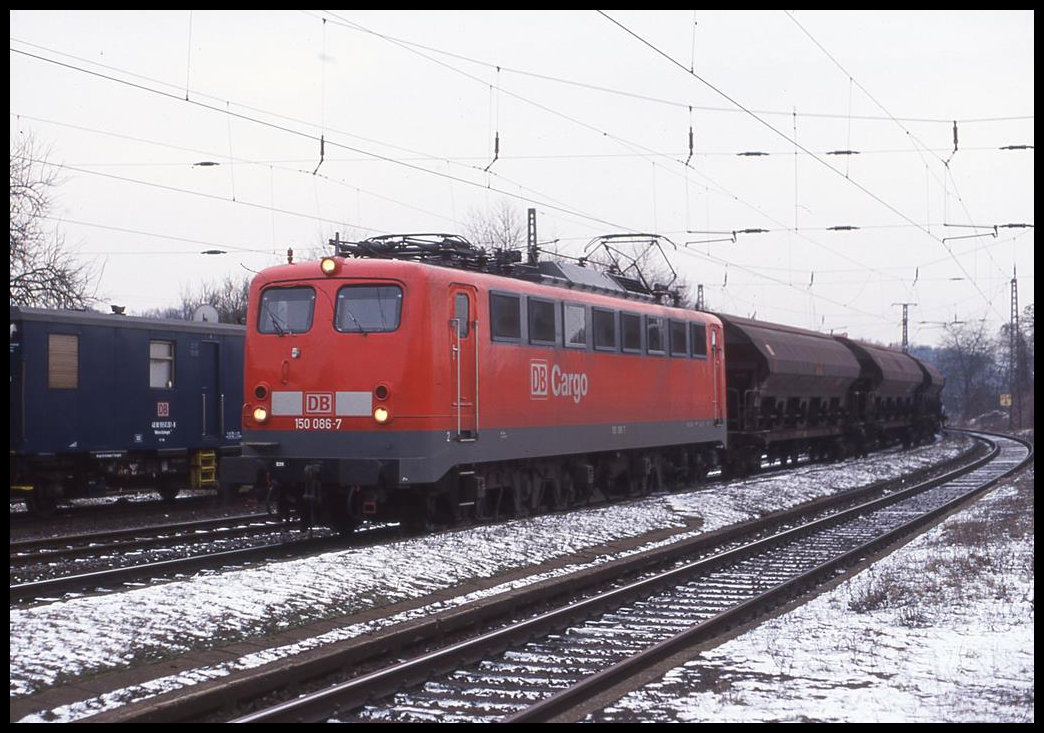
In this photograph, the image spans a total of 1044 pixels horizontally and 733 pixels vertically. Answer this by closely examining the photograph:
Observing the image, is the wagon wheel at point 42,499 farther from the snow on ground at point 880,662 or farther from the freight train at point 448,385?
the snow on ground at point 880,662

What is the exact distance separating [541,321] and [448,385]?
2.84 meters

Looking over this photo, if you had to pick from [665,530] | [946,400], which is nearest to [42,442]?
[665,530]

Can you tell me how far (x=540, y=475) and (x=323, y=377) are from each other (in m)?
4.43

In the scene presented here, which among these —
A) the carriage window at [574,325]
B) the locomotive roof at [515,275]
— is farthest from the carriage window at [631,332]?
the carriage window at [574,325]

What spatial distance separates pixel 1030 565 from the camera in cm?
1335

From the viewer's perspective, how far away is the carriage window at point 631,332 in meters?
20.5

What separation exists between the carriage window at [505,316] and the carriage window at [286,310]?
244 centimetres

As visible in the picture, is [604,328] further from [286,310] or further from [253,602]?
[253,602]

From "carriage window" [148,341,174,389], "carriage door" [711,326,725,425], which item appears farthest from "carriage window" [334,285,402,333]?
"carriage door" [711,326,725,425]

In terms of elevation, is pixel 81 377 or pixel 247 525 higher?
pixel 81 377

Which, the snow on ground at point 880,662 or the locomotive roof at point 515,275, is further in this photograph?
the locomotive roof at point 515,275

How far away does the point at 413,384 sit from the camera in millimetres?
14906

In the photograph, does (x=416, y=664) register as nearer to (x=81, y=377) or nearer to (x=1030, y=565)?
(x=1030, y=565)

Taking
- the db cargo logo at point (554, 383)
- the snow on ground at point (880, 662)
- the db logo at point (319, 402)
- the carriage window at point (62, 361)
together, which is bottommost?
the snow on ground at point (880, 662)
